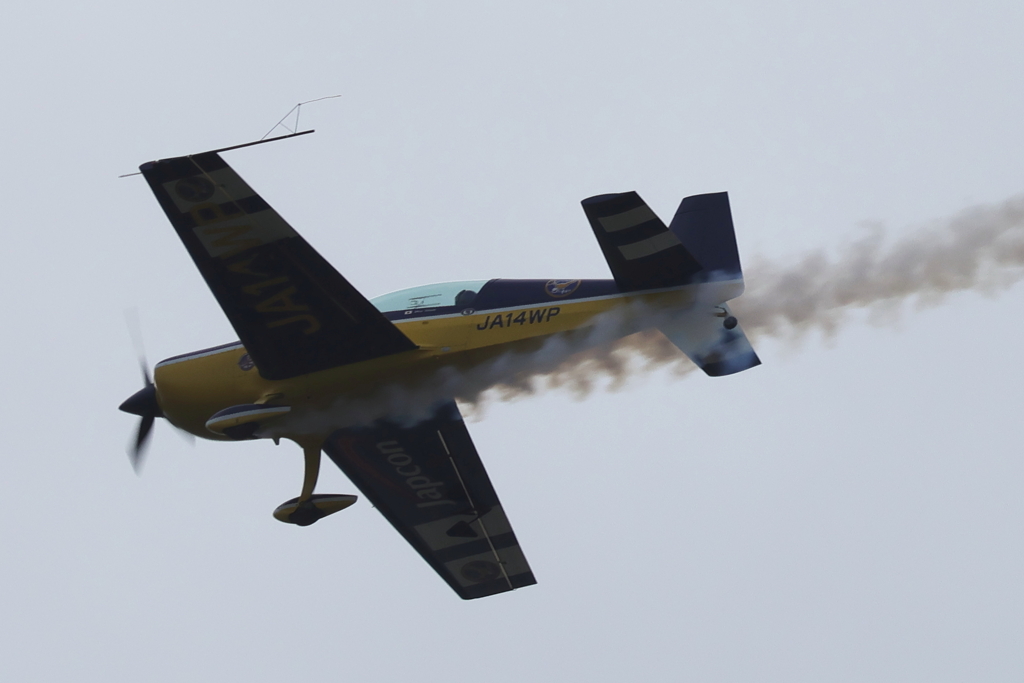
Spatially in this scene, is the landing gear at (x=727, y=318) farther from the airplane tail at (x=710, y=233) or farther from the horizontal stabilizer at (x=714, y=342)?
the airplane tail at (x=710, y=233)

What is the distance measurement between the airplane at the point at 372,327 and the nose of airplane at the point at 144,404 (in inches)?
0.8

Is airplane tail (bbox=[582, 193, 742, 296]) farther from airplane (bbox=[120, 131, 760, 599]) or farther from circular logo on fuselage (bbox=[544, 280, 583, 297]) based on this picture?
circular logo on fuselage (bbox=[544, 280, 583, 297])

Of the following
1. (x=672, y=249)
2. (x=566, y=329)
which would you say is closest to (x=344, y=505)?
(x=566, y=329)

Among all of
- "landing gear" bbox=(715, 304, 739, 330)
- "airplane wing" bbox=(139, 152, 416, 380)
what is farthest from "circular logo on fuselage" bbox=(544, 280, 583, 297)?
"airplane wing" bbox=(139, 152, 416, 380)

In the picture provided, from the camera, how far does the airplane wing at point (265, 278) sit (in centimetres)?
1466

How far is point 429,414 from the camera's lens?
58.2ft

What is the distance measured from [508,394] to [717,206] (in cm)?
372

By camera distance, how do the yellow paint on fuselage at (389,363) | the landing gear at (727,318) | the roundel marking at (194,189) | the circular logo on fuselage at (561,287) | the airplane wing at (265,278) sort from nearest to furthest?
the roundel marking at (194,189) < the airplane wing at (265,278) < the landing gear at (727,318) < the yellow paint on fuselage at (389,363) < the circular logo on fuselage at (561,287)

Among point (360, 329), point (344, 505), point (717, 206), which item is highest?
point (717, 206)

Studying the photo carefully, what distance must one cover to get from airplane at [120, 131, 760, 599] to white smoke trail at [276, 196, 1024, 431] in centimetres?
7

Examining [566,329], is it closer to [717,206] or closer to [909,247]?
[717,206]

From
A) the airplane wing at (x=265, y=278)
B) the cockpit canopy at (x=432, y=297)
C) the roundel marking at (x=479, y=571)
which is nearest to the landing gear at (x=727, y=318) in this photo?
the cockpit canopy at (x=432, y=297)

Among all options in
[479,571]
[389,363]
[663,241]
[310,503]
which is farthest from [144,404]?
[663,241]

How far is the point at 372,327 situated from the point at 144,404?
411 cm
